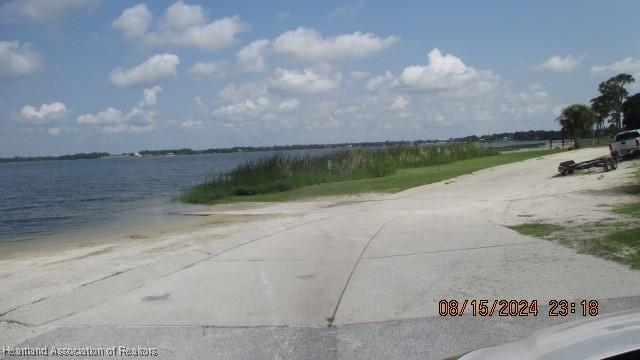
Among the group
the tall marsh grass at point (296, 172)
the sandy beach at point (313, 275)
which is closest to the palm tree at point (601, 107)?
the tall marsh grass at point (296, 172)

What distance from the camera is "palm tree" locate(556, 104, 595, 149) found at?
55.1 m

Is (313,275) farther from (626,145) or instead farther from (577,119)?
(577,119)

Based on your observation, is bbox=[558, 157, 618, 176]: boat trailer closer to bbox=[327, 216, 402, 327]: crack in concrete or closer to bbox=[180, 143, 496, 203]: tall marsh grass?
bbox=[327, 216, 402, 327]: crack in concrete

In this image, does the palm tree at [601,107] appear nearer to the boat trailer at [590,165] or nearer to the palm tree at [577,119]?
the palm tree at [577,119]

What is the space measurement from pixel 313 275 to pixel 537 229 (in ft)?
17.5

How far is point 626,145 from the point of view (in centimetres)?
2958

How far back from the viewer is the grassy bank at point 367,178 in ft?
95.1

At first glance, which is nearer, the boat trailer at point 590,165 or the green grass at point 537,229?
the green grass at point 537,229

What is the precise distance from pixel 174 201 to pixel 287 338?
1183 inches

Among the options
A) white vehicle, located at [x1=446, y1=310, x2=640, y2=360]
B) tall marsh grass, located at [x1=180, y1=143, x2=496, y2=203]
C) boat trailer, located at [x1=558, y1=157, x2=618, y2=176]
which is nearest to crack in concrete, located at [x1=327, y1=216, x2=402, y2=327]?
white vehicle, located at [x1=446, y1=310, x2=640, y2=360]

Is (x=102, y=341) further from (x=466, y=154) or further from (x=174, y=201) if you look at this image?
(x=466, y=154)

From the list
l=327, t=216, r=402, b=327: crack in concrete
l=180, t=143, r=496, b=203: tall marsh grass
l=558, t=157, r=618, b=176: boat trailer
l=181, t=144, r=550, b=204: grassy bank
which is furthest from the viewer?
l=180, t=143, r=496, b=203: tall marsh grass

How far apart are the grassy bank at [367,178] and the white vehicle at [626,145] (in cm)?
760

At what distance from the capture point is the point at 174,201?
34.8m
